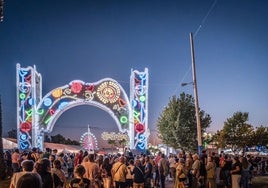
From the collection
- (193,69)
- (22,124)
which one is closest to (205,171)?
(193,69)

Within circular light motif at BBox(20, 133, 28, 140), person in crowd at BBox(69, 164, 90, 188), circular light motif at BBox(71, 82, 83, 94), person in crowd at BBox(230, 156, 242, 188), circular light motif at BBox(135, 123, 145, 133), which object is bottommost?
person in crowd at BBox(230, 156, 242, 188)

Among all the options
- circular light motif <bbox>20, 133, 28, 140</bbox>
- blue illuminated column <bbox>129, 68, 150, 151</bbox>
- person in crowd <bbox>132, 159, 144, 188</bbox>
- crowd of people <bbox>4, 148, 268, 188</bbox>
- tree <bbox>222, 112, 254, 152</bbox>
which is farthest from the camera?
tree <bbox>222, 112, 254, 152</bbox>

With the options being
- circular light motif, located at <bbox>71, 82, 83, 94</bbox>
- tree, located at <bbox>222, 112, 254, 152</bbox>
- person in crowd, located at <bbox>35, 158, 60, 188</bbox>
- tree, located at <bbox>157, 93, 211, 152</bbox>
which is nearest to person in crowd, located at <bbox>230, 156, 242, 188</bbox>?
person in crowd, located at <bbox>35, 158, 60, 188</bbox>

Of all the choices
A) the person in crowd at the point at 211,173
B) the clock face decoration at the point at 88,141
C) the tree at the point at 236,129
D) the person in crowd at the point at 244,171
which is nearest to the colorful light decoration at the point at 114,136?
the clock face decoration at the point at 88,141

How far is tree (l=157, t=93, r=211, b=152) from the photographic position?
4712cm

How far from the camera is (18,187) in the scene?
669 cm

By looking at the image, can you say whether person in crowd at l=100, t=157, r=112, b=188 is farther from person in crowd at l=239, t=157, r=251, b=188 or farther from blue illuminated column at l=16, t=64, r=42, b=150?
blue illuminated column at l=16, t=64, r=42, b=150

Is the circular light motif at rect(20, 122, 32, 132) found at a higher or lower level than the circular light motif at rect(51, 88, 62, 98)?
lower

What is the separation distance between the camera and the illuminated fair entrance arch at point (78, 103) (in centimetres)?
4781

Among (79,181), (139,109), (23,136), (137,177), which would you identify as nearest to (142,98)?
(139,109)

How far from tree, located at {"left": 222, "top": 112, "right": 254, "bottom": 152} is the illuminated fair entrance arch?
83.5 feet

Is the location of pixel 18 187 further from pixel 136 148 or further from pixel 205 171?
pixel 136 148

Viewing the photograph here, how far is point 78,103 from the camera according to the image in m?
49.2

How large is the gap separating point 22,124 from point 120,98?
1109 cm
